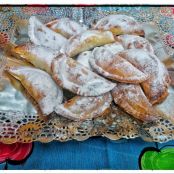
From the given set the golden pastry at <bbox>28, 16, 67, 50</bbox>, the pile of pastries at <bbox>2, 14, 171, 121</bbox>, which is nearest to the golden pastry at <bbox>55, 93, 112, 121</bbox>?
the pile of pastries at <bbox>2, 14, 171, 121</bbox>

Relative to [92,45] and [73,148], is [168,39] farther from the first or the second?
[73,148]

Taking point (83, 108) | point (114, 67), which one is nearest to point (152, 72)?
point (114, 67)

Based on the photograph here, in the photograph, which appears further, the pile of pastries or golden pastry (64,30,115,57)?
golden pastry (64,30,115,57)

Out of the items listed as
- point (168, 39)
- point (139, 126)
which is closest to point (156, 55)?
point (168, 39)

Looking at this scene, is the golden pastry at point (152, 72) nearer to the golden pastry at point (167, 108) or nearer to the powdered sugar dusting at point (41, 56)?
the golden pastry at point (167, 108)

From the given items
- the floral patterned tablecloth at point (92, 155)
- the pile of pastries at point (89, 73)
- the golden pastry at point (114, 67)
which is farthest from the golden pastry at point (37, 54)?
the floral patterned tablecloth at point (92, 155)

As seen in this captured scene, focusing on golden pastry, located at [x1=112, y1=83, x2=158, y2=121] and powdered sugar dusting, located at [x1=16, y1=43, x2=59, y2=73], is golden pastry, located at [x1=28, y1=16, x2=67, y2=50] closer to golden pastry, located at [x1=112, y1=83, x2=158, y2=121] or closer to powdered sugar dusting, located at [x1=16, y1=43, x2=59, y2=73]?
powdered sugar dusting, located at [x1=16, y1=43, x2=59, y2=73]
